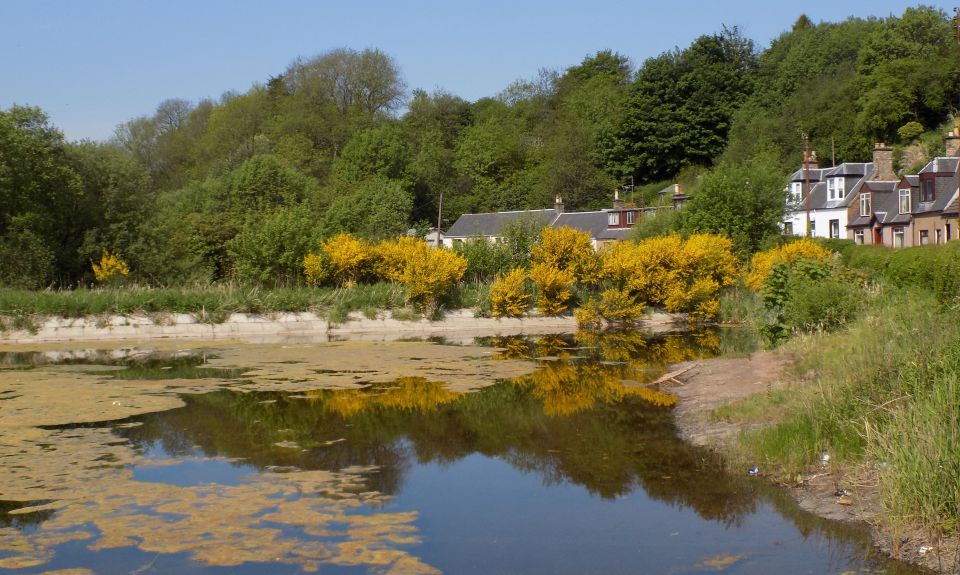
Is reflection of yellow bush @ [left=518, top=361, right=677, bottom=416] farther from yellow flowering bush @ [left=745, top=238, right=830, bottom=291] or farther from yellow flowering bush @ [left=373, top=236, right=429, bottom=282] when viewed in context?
yellow flowering bush @ [left=745, top=238, right=830, bottom=291]

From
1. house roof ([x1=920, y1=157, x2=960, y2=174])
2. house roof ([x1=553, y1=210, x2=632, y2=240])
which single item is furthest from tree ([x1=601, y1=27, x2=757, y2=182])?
house roof ([x1=920, y1=157, x2=960, y2=174])

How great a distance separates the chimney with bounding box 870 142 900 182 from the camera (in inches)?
2227

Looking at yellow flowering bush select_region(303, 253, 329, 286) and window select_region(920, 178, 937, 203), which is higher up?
window select_region(920, 178, 937, 203)

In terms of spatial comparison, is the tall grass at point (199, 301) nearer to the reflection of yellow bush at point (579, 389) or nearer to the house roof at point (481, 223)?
the reflection of yellow bush at point (579, 389)

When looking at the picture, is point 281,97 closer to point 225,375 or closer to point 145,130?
point 145,130

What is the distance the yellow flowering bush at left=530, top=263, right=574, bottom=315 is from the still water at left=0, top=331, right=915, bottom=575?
16910mm

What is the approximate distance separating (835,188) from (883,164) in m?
3.78

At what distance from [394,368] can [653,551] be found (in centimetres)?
1425

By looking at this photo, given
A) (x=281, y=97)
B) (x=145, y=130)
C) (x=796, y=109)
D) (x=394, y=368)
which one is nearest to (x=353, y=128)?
(x=281, y=97)

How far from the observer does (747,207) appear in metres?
47.2

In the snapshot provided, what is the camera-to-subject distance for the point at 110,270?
3900 centimetres

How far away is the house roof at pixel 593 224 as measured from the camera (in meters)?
68.4

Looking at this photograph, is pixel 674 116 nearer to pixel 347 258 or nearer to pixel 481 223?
pixel 481 223

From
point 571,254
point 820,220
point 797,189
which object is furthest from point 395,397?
point 797,189
